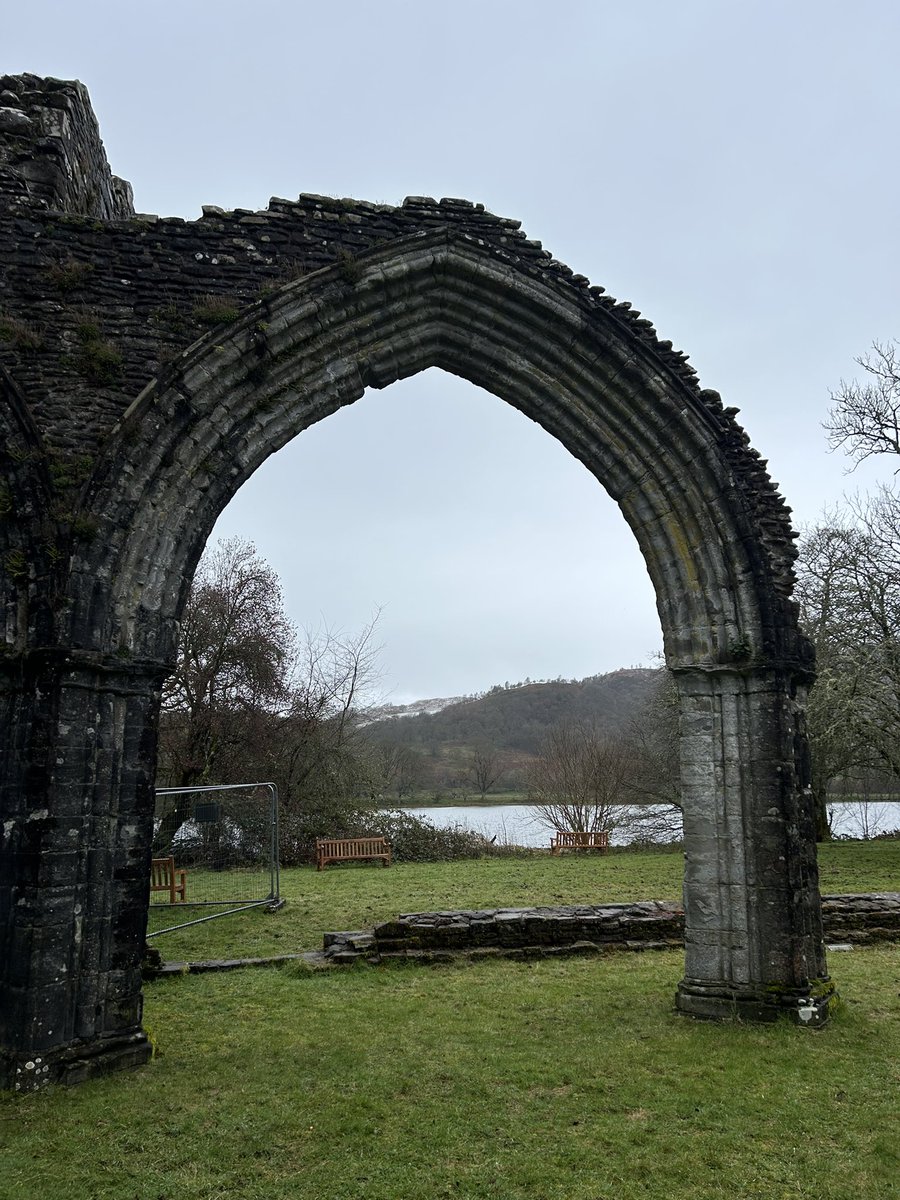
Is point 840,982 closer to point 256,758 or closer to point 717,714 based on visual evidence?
point 717,714

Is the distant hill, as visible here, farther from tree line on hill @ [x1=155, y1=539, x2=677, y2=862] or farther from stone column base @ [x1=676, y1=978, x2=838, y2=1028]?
stone column base @ [x1=676, y1=978, x2=838, y2=1028]

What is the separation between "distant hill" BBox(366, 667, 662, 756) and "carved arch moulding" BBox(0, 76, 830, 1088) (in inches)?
1262

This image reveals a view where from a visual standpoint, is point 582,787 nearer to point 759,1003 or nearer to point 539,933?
point 539,933

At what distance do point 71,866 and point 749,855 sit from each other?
437 centimetres

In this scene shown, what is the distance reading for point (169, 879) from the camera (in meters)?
10.2

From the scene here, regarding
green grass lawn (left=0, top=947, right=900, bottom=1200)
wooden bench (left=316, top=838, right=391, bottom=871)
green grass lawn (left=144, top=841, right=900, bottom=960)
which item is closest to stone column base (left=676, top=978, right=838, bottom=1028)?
green grass lawn (left=0, top=947, right=900, bottom=1200)

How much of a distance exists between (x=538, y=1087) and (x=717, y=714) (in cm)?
279

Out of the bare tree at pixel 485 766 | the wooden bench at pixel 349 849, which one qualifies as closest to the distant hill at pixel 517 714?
the bare tree at pixel 485 766

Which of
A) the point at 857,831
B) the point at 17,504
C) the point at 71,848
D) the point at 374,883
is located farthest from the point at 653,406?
the point at 857,831

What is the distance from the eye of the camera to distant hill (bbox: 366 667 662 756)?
38.8 meters

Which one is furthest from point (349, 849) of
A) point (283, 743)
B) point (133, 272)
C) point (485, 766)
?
point (485, 766)

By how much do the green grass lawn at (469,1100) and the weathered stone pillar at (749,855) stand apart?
0.29 metres

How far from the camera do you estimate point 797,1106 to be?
412cm

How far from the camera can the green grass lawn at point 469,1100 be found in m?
3.44
